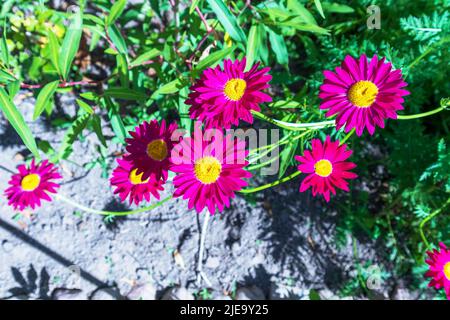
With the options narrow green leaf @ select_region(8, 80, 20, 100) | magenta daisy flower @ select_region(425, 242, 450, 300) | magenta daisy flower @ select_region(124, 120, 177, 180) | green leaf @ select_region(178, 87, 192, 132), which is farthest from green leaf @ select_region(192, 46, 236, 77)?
magenta daisy flower @ select_region(425, 242, 450, 300)

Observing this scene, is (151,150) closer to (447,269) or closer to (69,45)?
(69,45)

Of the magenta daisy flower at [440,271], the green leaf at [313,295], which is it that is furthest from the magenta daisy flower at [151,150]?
the green leaf at [313,295]

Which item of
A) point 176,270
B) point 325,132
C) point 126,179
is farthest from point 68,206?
point 325,132

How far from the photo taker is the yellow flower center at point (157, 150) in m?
1.01

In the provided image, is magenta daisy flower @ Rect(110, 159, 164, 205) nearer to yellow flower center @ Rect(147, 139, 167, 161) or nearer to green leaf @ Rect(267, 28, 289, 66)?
yellow flower center @ Rect(147, 139, 167, 161)

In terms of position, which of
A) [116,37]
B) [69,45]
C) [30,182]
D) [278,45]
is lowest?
[30,182]

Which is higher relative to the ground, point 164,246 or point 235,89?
point 235,89

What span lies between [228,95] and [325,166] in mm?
345

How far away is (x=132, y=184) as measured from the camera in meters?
1.05

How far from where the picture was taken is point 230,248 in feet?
5.29

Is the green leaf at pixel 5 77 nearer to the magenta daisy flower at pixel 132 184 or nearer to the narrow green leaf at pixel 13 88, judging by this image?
the narrow green leaf at pixel 13 88

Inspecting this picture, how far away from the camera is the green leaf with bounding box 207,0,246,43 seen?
1.00 meters

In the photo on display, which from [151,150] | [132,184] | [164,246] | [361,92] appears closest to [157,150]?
[151,150]

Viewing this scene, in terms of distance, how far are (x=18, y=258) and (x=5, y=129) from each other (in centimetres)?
56
